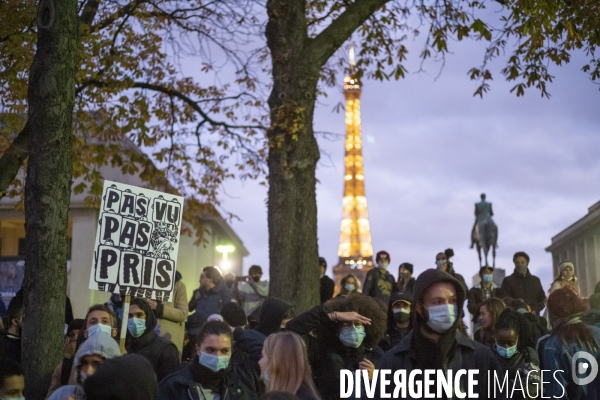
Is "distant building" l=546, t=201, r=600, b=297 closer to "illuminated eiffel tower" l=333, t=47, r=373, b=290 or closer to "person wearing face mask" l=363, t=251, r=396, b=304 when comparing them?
"person wearing face mask" l=363, t=251, r=396, b=304

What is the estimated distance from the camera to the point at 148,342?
788 cm

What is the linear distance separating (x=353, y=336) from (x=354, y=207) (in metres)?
66.2

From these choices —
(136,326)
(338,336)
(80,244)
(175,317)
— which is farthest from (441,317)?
(80,244)

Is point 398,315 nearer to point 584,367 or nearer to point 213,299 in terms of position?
point 584,367

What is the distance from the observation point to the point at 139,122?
16000 millimetres

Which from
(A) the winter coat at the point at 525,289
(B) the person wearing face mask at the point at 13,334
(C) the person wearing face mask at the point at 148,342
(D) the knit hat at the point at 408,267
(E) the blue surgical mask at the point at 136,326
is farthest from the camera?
(D) the knit hat at the point at 408,267

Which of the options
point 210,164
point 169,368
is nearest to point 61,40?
point 169,368

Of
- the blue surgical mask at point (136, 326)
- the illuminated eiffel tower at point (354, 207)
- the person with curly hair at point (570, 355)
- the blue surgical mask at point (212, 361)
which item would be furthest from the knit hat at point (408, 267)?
the illuminated eiffel tower at point (354, 207)

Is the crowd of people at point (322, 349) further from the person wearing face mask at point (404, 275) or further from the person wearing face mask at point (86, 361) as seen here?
the person wearing face mask at point (404, 275)

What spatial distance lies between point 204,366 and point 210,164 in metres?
11.9

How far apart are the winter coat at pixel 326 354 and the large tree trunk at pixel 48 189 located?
2.32m

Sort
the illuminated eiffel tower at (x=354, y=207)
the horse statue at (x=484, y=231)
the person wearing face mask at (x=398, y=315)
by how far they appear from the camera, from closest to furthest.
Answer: the person wearing face mask at (x=398, y=315)
the horse statue at (x=484, y=231)
the illuminated eiffel tower at (x=354, y=207)

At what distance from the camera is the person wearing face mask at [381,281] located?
1380 centimetres

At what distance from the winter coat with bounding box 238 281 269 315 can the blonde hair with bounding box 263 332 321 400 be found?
33.2 feet
